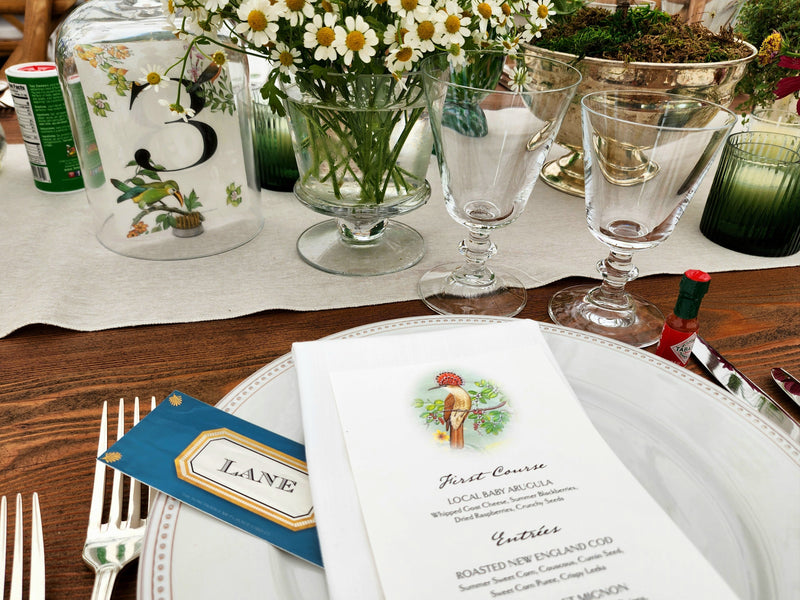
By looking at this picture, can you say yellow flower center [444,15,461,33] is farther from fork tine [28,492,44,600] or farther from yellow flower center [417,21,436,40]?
fork tine [28,492,44,600]

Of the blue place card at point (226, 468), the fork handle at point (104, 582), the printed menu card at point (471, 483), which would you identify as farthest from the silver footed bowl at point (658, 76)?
the fork handle at point (104, 582)

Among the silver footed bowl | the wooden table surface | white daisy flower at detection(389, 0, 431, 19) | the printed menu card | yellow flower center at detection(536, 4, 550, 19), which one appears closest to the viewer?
the printed menu card

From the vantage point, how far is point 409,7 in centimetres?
53

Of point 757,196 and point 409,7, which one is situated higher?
point 409,7

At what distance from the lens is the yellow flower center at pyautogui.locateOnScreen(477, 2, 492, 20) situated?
56 centimetres

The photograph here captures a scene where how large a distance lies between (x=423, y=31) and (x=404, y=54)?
27mm

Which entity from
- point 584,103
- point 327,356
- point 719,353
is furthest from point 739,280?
point 327,356

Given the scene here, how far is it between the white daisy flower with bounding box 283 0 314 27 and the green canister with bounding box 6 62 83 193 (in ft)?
1.40

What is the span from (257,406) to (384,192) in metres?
0.33

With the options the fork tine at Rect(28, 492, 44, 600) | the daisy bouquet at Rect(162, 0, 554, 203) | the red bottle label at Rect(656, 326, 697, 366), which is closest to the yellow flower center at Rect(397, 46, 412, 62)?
the daisy bouquet at Rect(162, 0, 554, 203)

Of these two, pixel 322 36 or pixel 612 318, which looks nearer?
pixel 322 36

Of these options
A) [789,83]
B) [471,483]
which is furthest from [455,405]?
[789,83]

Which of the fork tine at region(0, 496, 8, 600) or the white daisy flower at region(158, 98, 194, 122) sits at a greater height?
the white daisy flower at region(158, 98, 194, 122)

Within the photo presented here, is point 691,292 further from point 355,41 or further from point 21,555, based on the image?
point 21,555
